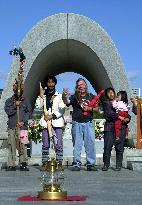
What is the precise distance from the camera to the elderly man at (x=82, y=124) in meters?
10.5

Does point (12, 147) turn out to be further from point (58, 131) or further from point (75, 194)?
point (75, 194)

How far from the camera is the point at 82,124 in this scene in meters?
10.6

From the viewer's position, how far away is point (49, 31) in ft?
45.5

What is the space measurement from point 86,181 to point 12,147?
2750 mm

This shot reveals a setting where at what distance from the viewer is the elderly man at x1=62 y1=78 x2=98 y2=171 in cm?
1051

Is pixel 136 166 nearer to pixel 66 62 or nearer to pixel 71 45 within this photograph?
pixel 71 45

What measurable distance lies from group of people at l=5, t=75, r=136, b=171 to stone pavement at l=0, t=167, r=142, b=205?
41 cm

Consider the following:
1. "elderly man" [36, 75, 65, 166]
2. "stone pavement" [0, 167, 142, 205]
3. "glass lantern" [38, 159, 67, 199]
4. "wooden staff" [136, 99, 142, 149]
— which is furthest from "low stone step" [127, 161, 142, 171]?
"glass lantern" [38, 159, 67, 199]

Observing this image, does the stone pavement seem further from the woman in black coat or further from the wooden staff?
the wooden staff

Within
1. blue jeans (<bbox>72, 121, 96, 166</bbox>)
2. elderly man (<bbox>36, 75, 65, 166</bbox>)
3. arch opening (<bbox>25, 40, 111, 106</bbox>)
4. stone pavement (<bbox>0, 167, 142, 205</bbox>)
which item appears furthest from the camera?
arch opening (<bbox>25, 40, 111, 106</bbox>)

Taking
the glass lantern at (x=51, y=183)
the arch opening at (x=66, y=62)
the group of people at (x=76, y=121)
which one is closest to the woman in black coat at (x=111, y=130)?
the group of people at (x=76, y=121)

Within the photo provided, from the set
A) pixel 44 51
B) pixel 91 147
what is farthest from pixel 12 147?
pixel 44 51

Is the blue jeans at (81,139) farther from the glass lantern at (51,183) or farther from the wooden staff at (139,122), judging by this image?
the glass lantern at (51,183)

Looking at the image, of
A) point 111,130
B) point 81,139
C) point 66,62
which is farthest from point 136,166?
point 66,62
